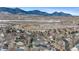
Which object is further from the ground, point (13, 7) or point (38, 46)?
point (13, 7)

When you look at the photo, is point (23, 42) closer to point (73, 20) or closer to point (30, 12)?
point (30, 12)

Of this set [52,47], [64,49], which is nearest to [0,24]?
[52,47]

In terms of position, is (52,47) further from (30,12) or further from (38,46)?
(30,12)

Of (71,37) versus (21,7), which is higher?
(21,7)
